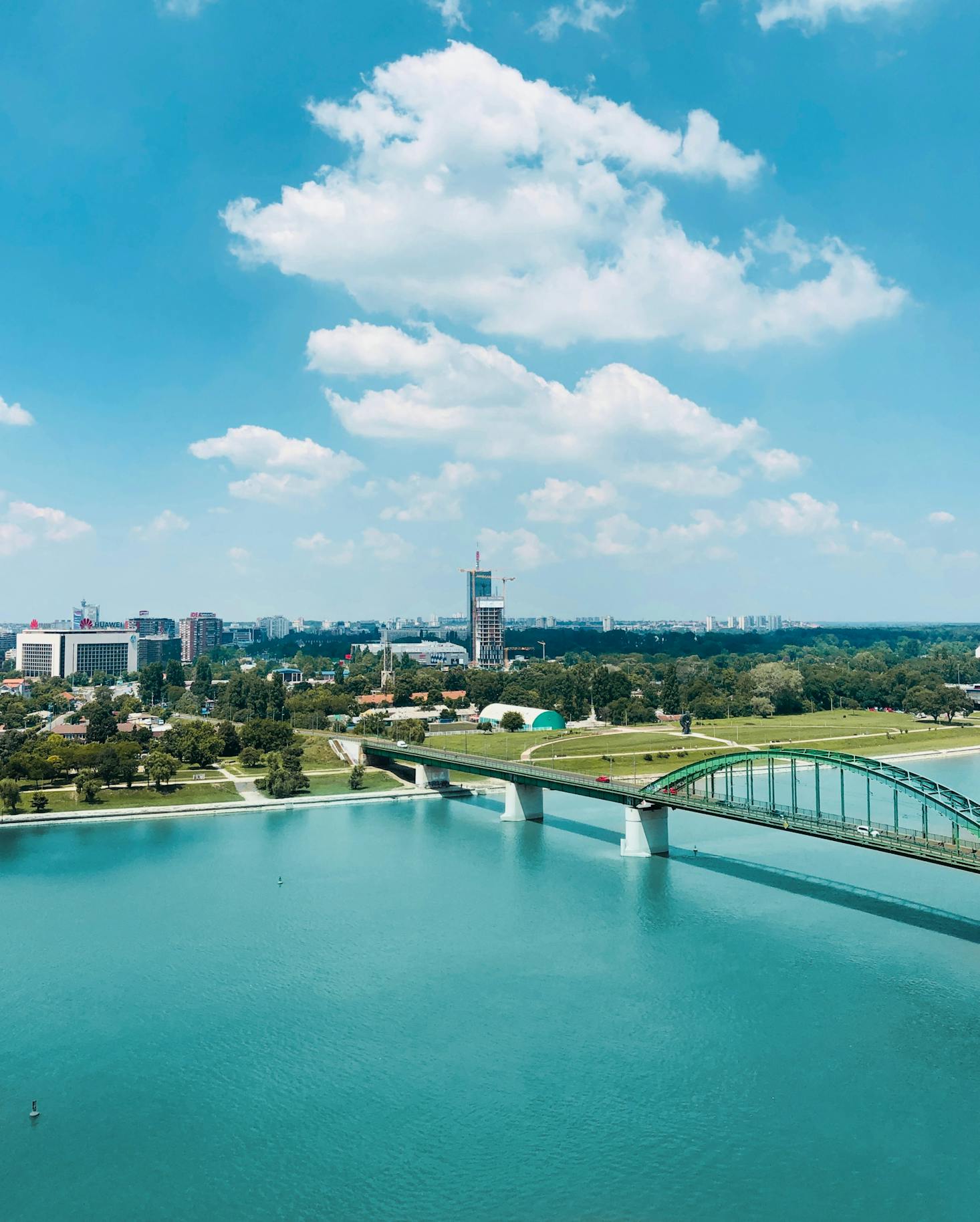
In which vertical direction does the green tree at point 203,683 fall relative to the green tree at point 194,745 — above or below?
above

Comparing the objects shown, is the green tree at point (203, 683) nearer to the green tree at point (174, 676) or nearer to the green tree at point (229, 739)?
the green tree at point (174, 676)

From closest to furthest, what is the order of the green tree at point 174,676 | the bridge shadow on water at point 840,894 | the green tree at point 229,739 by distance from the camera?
1. the bridge shadow on water at point 840,894
2. the green tree at point 229,739
3. the green tree at point 174,676

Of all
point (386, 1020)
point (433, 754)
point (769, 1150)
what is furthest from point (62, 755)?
point (769, 1150)

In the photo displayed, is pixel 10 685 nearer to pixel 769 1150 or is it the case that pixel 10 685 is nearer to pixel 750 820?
pixel 750 820

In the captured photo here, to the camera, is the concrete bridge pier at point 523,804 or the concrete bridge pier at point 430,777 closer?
Answer: the concrete bridge pier at point 523,804

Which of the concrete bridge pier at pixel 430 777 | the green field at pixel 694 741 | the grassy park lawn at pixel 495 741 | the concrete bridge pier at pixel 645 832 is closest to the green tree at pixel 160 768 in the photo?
the concrete bridge pier at pixel 430 777

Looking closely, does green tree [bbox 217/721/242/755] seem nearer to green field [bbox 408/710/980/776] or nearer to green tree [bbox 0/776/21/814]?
green field [bbox 408/710/980/776]

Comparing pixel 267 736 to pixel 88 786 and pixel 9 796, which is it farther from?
pixel 9 796
